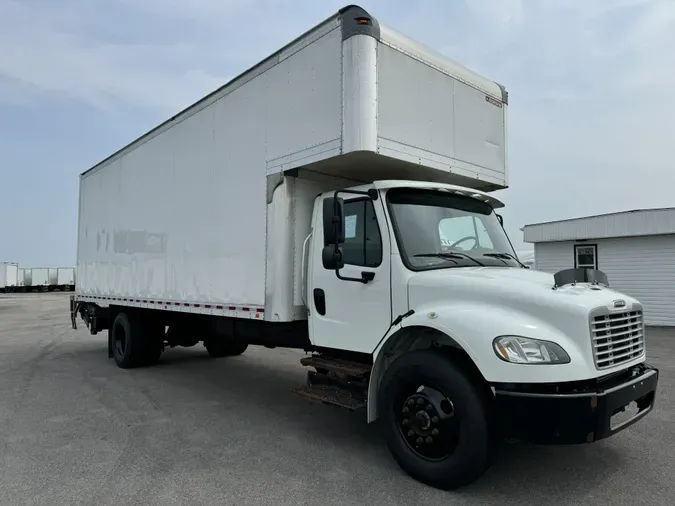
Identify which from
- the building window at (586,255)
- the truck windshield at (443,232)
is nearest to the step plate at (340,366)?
the truck windshield at (443,232)

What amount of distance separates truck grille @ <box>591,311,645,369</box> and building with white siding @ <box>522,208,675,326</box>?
13338 millimetres

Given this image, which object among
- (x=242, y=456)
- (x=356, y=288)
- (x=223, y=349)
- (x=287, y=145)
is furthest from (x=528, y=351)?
(x=223, y=349)

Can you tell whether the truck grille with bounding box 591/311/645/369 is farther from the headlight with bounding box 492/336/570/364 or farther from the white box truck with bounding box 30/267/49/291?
the white box truck with bounding box 30/267/49/291

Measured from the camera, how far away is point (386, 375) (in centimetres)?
405

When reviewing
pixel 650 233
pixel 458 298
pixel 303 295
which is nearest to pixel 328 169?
pixel 303 295

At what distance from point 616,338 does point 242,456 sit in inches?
131

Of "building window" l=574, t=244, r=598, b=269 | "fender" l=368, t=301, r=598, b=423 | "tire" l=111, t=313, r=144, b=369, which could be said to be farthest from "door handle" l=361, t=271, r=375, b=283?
"building window" l=574, t=244, r=598, b=269

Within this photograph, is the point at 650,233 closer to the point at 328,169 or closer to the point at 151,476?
the point at 328,169

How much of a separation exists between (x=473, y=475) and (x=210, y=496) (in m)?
1.96

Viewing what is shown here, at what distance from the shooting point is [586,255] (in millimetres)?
17109

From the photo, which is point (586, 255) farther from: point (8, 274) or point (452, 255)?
point (8, 274)

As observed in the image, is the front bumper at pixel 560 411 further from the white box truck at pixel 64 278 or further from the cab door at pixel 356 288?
the white box truck at pixel 64 278

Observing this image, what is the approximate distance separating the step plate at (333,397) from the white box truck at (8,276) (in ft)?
172

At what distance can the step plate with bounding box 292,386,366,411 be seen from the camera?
441 cm
